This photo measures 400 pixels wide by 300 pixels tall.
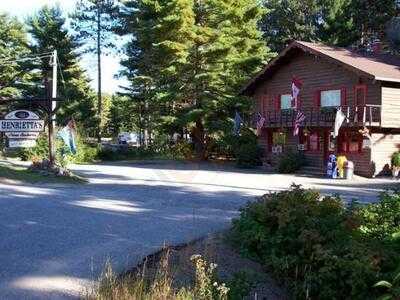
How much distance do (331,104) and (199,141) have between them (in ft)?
35.2

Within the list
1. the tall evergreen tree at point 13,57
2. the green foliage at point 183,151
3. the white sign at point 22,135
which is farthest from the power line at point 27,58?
the white sign at point 22,135

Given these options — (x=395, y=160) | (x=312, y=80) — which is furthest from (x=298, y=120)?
(x=395, y=160)

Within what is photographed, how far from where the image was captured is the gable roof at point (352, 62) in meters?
26.6

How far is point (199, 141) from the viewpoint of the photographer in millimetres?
37625

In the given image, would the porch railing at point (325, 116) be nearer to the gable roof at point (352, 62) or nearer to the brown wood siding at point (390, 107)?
the brown wood siding at point (390, 107)

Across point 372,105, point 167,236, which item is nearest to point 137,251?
point 167,236

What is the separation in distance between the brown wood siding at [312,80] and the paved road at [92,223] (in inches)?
314

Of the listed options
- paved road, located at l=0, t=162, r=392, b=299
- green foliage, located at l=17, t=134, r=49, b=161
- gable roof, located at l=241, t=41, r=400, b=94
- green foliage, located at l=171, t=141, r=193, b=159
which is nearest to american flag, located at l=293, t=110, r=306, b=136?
gable roof, located at l=241, t=41, r=400, b=94

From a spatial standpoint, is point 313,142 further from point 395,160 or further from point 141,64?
point 141,64

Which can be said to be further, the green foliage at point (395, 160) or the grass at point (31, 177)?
the green foliage at point (395, 160)

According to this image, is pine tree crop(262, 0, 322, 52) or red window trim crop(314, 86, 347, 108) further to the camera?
pine tree crop(262, 0, 322, 52)

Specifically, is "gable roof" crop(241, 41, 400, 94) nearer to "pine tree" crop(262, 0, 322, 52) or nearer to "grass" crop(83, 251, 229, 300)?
"pine tree" crop(262, 0, 322, 52)

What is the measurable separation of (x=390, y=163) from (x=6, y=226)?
21995mm

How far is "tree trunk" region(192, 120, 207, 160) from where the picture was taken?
1443 inches
